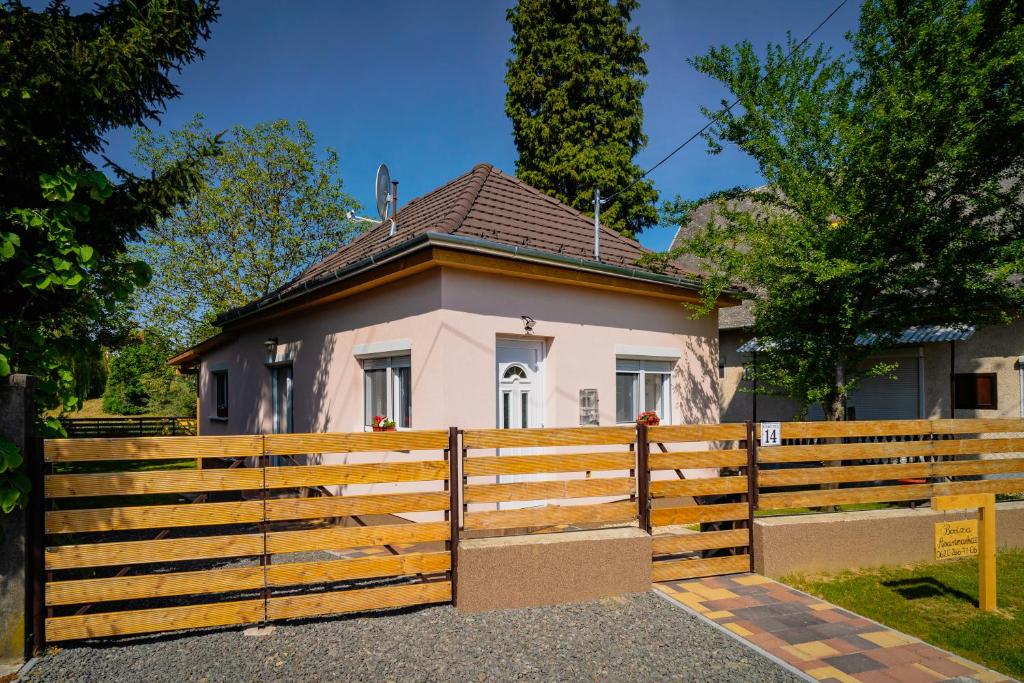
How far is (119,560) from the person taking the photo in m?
4.21

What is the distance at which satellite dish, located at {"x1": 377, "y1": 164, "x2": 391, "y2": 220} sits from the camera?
10.1 m

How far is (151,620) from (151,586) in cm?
24

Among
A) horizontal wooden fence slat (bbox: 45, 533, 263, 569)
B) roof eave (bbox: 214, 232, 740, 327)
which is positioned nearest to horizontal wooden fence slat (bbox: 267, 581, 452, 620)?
horizontal wooden fence slat (bbox: 45, 533, 263, 569)

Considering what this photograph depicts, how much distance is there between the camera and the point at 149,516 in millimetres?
4250

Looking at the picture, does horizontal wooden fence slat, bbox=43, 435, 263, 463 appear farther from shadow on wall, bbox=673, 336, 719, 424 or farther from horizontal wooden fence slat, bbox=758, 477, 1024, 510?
shadow on wall, bbox=673, 336, 719, 424

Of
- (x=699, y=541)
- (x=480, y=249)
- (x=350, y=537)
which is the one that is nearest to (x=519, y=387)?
(x=480, y=249)

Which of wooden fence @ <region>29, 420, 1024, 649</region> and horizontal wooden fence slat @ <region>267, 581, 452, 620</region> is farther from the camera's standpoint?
→ horizontal wooden fence slat @ <region>267, 581, 452, 620</region>

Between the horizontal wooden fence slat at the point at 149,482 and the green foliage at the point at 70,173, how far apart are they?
0.85 feet

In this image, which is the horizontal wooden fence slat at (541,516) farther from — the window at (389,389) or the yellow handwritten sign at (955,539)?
the window at (389,389)

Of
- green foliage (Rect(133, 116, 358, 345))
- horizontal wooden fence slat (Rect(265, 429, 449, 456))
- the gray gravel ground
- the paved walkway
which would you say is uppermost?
green foliage (Rect(133, 116, 358, 345))

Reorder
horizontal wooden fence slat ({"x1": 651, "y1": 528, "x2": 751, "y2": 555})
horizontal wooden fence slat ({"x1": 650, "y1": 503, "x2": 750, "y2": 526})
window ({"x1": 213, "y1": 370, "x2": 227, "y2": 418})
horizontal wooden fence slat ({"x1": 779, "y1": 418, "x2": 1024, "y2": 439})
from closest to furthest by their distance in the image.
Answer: horizontal wooden fence slat ({"x1": 650, "y1": 503, "x2": 750, "y2": 526}), horizontal wooden fence slat ({"x1": 651, "y1": 528, "x2": 751, "y2": 555}), horizontal wooden fence slat ({"x1": 779, "y1": 418, "x2": 1024, "y2": 439}), window ({"x1": 213, "y1": 370, "x2": 227, "y2": 418})

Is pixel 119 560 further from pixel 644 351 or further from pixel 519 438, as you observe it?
pixel 644 351

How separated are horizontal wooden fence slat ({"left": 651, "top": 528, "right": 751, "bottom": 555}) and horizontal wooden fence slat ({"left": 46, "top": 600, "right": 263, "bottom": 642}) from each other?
3.50m

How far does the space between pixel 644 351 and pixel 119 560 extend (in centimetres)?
700
